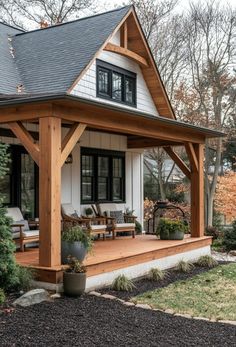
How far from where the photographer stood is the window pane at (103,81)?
37.6ft

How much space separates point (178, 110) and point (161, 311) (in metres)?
13.8

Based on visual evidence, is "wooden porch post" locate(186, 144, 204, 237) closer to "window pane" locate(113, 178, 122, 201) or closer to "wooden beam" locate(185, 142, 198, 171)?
"wooden beam" locate(185, 142, 198, 171)

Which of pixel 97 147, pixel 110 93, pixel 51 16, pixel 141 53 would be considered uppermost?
pixel 51 16

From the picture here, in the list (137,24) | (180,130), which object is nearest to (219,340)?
(180,130)

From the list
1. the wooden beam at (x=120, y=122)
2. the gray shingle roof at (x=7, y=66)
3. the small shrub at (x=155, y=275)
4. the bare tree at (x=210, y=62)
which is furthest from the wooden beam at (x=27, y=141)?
the bare tree at (x=210, y=62)

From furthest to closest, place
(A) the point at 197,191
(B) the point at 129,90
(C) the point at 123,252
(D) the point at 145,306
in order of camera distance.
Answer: (B) the point at 129,90 < (A) the point at 197,191 < (C) the point at 123,252 < (D) the point at 145,306

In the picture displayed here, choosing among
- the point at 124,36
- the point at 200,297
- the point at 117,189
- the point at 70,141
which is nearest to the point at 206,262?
the point at 200,297

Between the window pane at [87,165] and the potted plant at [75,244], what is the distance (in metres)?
4.54

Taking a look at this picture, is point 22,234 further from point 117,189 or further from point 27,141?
point 117,189

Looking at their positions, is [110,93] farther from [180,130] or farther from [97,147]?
[180,130]

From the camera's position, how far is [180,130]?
1002 cm

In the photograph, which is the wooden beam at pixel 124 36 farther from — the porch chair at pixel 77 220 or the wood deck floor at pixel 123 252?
the wood deck floor at pixel 123 252

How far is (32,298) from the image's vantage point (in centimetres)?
584

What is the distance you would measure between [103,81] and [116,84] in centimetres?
55
